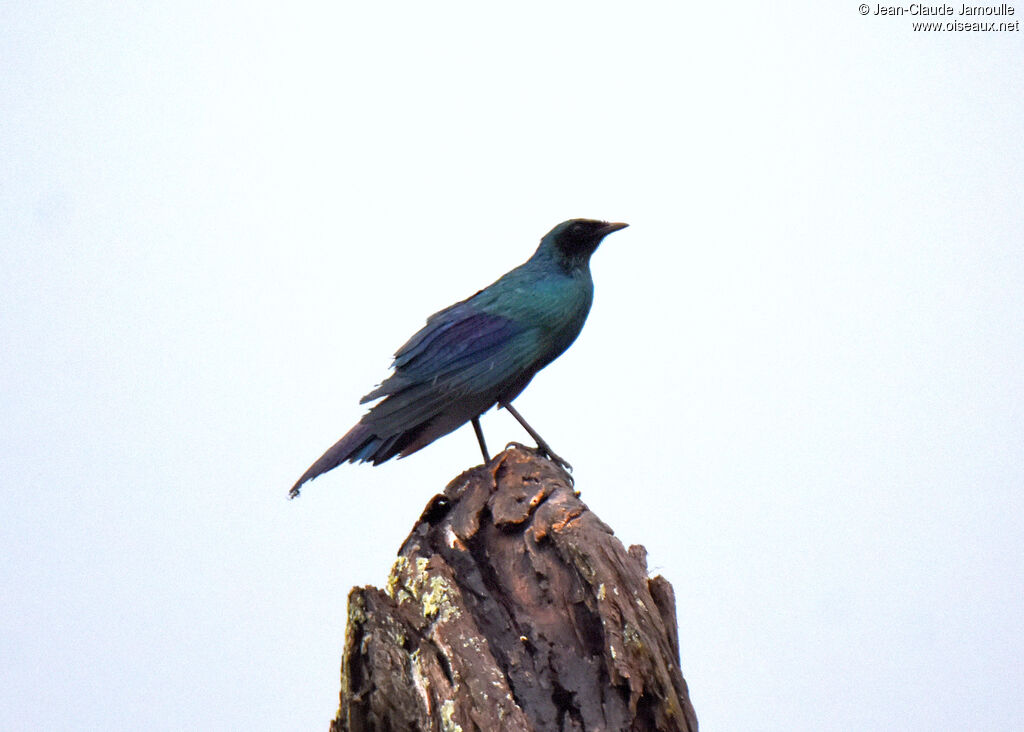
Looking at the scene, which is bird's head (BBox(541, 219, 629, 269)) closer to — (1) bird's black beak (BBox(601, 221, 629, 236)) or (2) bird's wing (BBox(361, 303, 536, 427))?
(1) bird's black beak (BBox(601, 221, 629, 236))

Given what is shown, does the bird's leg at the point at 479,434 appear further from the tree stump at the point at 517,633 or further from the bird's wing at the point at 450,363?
the tree stump at the point at 517,633

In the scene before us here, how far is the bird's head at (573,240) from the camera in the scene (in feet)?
20.4

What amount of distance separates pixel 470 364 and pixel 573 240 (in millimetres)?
1040

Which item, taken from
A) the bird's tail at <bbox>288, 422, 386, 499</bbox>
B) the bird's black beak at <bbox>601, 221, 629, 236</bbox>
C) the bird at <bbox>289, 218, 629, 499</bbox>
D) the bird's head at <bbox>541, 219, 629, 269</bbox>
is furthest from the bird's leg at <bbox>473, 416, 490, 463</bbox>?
the bird's black beak at <bbox>601, 221, 629, 236</bbox>

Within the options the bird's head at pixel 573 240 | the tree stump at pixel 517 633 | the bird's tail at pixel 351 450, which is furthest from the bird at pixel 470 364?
the tree stump at pixel 517 633

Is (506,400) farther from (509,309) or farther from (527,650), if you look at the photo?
(527,650)

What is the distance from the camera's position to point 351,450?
17.6 feet

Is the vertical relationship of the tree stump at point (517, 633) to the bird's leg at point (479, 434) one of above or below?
below

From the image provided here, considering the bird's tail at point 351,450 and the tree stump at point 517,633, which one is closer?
the tree stump at point 517,633

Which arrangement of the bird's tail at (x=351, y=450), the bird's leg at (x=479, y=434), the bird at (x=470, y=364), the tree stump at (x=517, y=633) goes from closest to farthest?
the tree stump at (x=517, y=633) < the bird's tail at (x=351, y=450) < the bird at (x=470, y=364) < the bird's leg at (x=479, y=434)

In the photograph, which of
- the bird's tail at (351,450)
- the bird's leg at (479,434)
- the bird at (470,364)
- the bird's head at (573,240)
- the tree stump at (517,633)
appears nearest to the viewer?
the tree stump at (517,633)

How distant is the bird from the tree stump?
0.52m

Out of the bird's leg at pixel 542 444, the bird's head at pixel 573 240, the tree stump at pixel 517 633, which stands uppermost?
the bird's head at pixel 573 240

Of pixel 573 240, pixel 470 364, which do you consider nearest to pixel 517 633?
pixel 470 364
